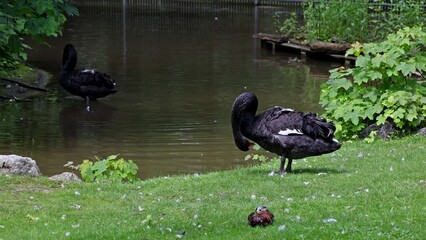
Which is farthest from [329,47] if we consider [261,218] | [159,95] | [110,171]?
[261,218]

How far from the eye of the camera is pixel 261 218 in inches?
314

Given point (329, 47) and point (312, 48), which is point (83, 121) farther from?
point (312, 48)

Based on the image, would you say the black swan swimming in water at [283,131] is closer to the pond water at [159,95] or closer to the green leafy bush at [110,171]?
the green leafy bush at [110,171]

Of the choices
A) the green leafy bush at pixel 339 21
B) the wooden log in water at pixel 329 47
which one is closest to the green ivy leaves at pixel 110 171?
the wooden log in water at pixel 329 47

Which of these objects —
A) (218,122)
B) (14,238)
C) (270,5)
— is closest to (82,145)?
(218,122)

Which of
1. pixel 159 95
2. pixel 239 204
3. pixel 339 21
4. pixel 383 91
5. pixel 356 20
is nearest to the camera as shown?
pixel 239 204

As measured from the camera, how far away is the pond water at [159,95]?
15570 millimetres

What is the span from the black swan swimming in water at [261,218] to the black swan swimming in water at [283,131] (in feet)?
9.46

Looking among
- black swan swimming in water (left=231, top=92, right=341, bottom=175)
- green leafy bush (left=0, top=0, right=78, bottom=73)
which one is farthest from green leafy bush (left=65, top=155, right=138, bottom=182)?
green leafy bush (left=0, top=0, right=78, bottom=73)

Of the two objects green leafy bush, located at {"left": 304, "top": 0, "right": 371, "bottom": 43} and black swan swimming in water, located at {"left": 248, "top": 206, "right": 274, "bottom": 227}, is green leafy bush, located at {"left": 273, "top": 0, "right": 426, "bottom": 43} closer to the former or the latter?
green leafy bush, located at {"left": 304, "top": 0, "right": 371, "bottom": 43}

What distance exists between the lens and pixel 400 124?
46.5 ft

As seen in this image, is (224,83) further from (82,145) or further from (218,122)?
(82,145)

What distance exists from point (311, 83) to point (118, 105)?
5703 mm

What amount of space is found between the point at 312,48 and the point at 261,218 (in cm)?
2041
